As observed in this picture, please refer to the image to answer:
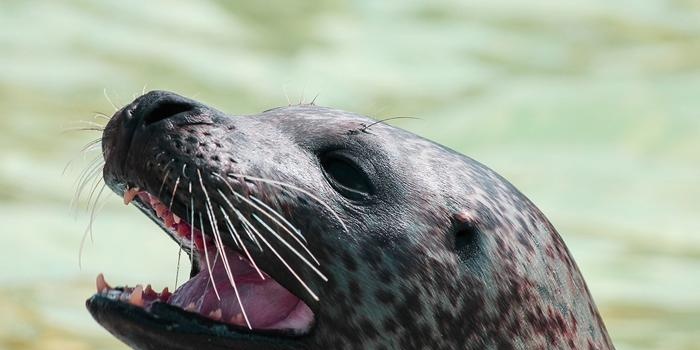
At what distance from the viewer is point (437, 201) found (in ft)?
16.3

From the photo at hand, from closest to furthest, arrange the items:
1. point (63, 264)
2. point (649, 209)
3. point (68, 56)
→ point (63, 264) < point (649, 209) < point (68, 56)

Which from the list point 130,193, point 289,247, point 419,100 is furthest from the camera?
point 419,100

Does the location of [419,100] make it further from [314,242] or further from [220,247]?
[220,247]

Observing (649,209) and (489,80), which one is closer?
(649,209)

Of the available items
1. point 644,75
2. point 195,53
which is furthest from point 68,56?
point 644,75

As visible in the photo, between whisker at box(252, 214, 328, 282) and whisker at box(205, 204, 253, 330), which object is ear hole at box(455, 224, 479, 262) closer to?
whisker at box(252, 214, 328, 282)

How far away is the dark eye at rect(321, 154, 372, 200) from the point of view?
4.88m

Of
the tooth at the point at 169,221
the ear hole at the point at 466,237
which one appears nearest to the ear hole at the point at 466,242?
the ear hole at the point at 466,237

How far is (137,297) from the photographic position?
474cm

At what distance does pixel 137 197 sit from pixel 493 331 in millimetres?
1137

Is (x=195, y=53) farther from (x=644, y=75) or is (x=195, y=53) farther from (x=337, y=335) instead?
(x=337, y=335)

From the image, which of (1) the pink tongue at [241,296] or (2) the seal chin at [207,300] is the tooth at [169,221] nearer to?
(2) the seal chin at [207,300]

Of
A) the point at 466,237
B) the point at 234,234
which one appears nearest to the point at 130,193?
the point at 234,234

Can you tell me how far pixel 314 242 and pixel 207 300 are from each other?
0.36 meters
